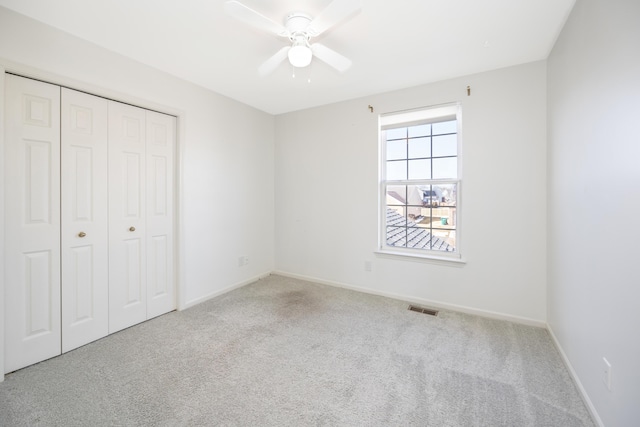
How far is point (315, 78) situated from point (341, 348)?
2.70m

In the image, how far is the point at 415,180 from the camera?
319cm

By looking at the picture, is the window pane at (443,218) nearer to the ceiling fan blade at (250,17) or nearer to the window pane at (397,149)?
the window pane at (397,149)

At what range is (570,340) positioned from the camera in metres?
1.86

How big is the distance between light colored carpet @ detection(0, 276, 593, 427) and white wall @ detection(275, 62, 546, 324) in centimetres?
44

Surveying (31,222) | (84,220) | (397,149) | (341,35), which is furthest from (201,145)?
(397,149)

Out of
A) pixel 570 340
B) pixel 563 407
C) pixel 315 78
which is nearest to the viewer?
pixel 563 407

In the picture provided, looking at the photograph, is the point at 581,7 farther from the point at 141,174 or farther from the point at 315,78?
the point at 141,174

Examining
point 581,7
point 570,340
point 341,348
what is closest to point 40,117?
point 341,348

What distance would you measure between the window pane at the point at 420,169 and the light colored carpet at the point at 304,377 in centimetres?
161

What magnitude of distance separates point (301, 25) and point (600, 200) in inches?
84.3

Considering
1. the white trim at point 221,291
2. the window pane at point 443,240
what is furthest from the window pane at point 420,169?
the white trim at point 221,291

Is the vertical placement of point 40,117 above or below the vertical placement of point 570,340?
above

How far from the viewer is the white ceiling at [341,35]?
5.82 feet

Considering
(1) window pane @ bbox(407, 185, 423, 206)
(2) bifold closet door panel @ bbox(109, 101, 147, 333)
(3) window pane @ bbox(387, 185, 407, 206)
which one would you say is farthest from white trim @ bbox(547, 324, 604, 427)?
(2) bifold closet door panel @ bbox(109, 101, 147, 333)
